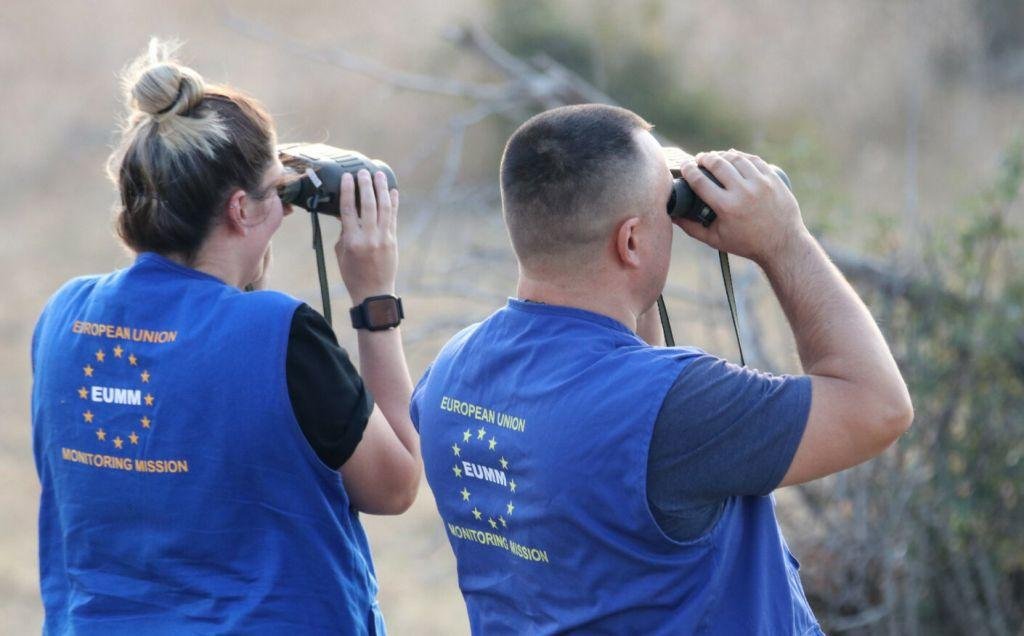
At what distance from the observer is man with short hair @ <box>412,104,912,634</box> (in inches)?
72.6

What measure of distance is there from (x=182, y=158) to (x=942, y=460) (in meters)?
3.09

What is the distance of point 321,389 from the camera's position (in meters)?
2.08

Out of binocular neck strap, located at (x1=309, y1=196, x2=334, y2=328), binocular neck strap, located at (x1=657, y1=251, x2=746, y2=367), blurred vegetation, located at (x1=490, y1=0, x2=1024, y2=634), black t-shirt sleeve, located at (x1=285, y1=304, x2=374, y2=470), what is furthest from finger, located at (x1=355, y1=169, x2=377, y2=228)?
blurred vegetation, located at (x1=490, y1=0, x2=1024, y2=634)

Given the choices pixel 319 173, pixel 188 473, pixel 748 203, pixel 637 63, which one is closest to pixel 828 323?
pixel 748 203

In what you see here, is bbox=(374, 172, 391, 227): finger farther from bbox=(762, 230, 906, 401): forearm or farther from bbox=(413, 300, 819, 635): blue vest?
bbox=(762, 230, 906, 401): forearm

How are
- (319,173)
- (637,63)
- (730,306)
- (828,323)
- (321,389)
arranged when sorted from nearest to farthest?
(828,323)
(321,389)
(730,306)
(319,173)
(637,63)

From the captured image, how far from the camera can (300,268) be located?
11.3m

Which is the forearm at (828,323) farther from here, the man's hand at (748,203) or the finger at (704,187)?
the finger at (704,187)

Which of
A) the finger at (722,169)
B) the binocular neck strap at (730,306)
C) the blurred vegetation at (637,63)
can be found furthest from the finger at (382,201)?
the blurred vegetation at (637,63)

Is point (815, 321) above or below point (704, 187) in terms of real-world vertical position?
below

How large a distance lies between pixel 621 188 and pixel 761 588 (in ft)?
2.12

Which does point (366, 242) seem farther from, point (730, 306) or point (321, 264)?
point (730, 306)

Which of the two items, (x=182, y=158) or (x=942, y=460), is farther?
(x=942, y=460)

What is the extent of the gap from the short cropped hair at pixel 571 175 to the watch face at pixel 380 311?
1.27 ft
